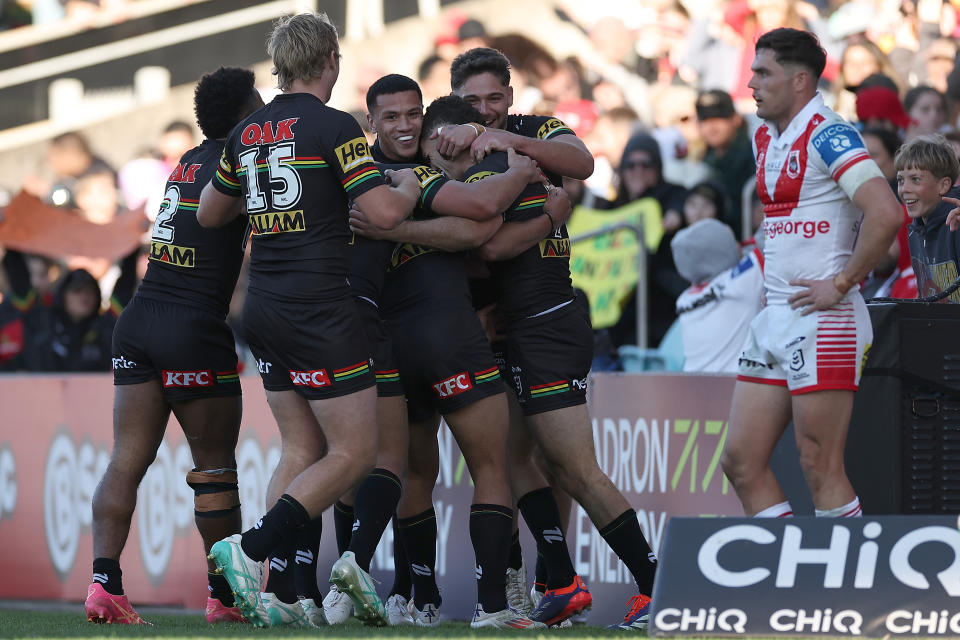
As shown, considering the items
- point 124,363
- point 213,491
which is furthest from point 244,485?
point 124,363

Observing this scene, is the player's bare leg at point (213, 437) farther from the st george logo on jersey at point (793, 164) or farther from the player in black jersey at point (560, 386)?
the st george logo on jersey at point (793, 164)

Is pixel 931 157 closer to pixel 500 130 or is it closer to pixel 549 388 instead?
pixel 500 130

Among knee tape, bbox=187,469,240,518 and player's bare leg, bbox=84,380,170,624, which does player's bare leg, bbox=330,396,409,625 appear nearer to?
knee tape, bbox=187,469,240,518

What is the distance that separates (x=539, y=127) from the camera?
6324mm

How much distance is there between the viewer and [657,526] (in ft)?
23.1

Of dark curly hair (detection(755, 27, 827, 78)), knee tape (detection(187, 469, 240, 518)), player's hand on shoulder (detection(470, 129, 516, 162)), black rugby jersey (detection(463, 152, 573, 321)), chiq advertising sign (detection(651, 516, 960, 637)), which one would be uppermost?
dark curly hair (detection(755, 27, 827, 78))

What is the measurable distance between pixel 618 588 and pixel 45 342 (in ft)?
19.6

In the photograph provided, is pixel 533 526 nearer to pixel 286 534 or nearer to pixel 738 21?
pixel 286 534

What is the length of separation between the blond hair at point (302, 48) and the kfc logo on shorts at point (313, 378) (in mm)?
1128

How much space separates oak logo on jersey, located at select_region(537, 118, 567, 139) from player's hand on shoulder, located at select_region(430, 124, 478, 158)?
1.49 ft

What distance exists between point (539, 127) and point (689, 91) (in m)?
4.57

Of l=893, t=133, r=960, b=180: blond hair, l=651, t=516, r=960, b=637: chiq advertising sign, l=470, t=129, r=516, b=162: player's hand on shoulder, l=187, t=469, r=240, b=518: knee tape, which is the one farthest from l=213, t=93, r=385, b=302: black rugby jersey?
l=893, t=133, r=960, b=180: blond hair

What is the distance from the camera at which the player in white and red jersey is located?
5.30 m

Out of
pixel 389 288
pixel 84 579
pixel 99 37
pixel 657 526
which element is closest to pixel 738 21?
pixel 657 526
